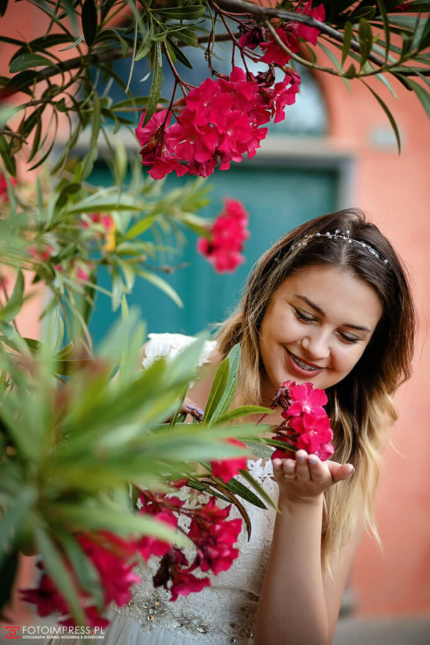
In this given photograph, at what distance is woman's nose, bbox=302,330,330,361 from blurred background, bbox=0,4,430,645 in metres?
1.73

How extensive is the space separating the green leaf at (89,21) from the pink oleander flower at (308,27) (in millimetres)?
265

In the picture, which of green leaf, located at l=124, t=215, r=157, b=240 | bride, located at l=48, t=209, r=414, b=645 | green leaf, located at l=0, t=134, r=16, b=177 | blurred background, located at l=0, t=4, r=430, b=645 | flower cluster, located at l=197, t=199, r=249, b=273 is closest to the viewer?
green leaf, located at l=0, t=134, r=16, b=177

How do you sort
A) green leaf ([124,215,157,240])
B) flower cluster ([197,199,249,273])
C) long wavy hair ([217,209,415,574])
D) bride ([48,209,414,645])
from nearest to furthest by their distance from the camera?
bride ([48,209,414,645]) → long wavy hair ([217,209,415,574]) → green leaf ([124,215,157,240]) → flower cluster ([197,199,249,273])

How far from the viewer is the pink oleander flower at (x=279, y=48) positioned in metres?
0.70

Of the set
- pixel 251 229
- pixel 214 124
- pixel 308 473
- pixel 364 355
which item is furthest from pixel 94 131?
pixel 251 229

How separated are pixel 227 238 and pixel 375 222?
953 mm

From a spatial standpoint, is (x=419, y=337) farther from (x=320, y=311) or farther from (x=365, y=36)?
(x=365, y=36)

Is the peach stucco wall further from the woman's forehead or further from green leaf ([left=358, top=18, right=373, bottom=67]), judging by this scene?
green leaf ([left=358, top=18, right=373, bottom=67])

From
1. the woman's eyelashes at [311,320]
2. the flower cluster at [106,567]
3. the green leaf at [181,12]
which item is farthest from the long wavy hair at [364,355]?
the flower cluster at [106,567]

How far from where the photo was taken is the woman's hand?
0.73m

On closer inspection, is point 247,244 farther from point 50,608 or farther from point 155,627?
point 50,608

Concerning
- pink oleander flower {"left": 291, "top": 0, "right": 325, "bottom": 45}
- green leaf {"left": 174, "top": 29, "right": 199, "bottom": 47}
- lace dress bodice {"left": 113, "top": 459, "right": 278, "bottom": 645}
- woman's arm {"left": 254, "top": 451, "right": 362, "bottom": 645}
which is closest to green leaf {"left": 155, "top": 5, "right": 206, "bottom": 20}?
green leaf {"left": 174, "top": 29, "right": 199, "bottom": 47}

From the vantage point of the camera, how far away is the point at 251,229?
288 cm

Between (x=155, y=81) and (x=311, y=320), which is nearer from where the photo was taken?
(x=155, y=81)
